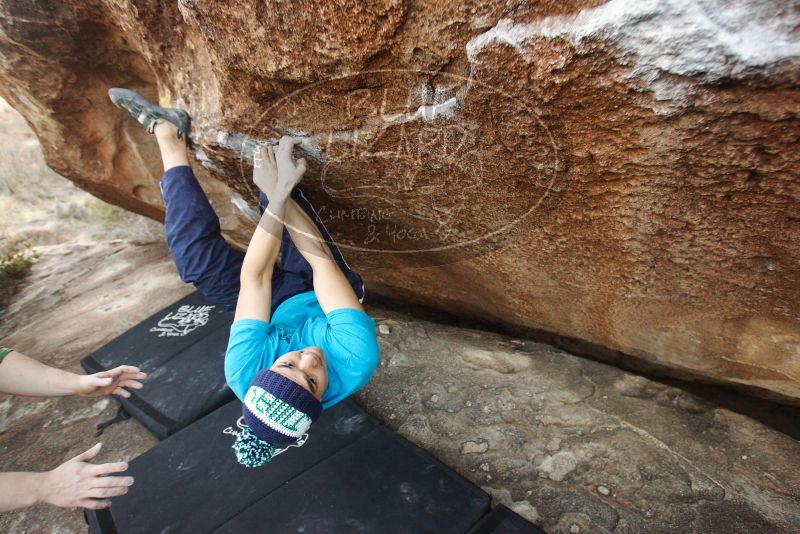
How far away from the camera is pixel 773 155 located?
0.96 m

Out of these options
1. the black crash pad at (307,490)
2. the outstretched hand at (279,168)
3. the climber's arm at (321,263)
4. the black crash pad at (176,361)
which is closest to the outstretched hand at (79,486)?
the black crash pad at (307,490)

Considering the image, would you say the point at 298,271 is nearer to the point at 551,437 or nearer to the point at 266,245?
the point at 266,245

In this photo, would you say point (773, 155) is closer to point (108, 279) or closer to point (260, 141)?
point (260, 141)

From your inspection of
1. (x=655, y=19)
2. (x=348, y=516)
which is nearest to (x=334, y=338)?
(x=348, y=516)

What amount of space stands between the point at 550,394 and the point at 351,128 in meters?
1.30

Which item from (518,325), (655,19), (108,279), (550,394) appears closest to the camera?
(655,19)

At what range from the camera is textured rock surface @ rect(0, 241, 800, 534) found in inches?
58.9

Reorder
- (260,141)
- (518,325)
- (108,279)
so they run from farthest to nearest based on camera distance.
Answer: (108,279) → (518,325) → (260,141)

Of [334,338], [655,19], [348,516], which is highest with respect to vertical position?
[655,19]

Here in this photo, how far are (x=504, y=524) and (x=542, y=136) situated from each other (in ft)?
3.69

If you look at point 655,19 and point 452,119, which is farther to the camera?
point 452,119

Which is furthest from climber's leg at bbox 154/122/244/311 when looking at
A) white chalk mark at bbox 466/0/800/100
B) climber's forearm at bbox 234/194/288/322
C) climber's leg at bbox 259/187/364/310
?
white chalk mark at bbox 466/0/800/100

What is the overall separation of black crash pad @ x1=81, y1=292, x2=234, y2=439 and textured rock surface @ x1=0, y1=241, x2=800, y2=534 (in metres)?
0.15

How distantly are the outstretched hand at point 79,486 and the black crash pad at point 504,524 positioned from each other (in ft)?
3.38
